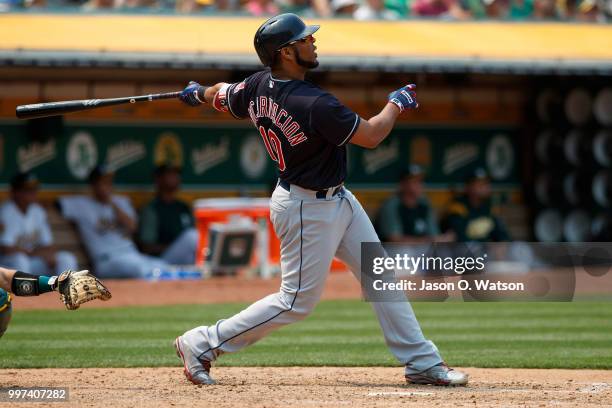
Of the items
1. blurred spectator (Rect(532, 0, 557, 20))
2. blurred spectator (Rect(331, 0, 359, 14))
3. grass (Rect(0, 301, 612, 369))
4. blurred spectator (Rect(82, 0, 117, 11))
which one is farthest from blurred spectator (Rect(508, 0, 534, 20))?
grass (Rect(0, 301, 612, 369))

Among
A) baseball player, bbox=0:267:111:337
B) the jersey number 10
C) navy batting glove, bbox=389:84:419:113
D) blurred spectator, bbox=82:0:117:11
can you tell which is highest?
navy batting glove, bbox=389:84:419:113

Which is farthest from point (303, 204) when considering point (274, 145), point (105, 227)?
point (105, 227)

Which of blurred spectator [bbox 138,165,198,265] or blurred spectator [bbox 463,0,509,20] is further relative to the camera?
blurred spectator [bbox 463,0,509,20]

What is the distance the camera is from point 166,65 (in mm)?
12234

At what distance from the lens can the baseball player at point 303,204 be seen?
219 inches

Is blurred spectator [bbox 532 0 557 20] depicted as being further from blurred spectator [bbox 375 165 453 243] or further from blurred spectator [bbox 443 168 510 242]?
blurred spectator [bbox 375 165 453 243]

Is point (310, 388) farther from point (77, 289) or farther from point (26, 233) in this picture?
point (26, 233)

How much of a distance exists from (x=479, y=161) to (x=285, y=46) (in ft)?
32.1

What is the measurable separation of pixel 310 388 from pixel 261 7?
27.7 ft

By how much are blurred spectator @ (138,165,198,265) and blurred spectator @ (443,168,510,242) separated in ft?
10.0

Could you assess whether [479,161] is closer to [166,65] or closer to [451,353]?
[166,65]

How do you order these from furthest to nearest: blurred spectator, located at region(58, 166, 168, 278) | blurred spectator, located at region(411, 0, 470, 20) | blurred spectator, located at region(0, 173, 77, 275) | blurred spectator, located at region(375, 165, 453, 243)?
blurred spectator, located at region(411, 0, 470, 20), blurred spectator, located at region(375, 165, 453, 243), blurred spectator, located at region(58, 166, 168, 278), blurred spectator, located at region(0, 173, 77, 275)

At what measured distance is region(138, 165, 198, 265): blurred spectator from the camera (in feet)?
42.6

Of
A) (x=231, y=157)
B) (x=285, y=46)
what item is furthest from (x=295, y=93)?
(x=231, y=157)
